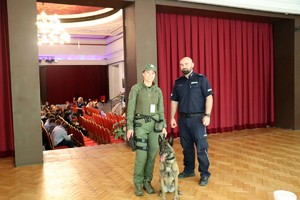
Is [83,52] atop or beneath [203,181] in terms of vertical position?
atop

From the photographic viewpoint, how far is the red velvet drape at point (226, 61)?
6.72 metres

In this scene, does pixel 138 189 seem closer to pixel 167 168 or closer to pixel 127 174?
pixel 167 168

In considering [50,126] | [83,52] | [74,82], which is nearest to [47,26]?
[50,126]

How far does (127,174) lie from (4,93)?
9.56ft

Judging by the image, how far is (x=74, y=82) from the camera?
18.1 metres

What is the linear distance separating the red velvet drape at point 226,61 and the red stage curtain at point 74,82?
11656 millimetres

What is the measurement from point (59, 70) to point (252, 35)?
12718 mm

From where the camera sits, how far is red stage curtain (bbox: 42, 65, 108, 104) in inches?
696

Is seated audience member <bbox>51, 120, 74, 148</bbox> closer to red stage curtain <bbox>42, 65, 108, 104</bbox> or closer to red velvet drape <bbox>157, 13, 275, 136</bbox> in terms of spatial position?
red velvet drape <bbox>157, 13, 275, 136</bbox>

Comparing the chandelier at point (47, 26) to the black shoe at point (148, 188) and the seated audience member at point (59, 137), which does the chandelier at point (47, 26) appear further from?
the black shoe at point (148, 188)

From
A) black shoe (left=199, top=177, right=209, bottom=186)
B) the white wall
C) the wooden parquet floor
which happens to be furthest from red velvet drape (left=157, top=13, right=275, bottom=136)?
the white wall

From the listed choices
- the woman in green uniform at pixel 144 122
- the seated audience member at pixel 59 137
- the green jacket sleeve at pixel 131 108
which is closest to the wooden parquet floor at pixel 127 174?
the woman in green uniform at pixel 144 122

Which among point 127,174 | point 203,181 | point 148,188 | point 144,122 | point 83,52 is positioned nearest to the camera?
point 144,122

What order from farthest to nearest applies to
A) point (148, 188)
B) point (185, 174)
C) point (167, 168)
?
point (185, 174)
point (148, 188)
point (167, 168)
